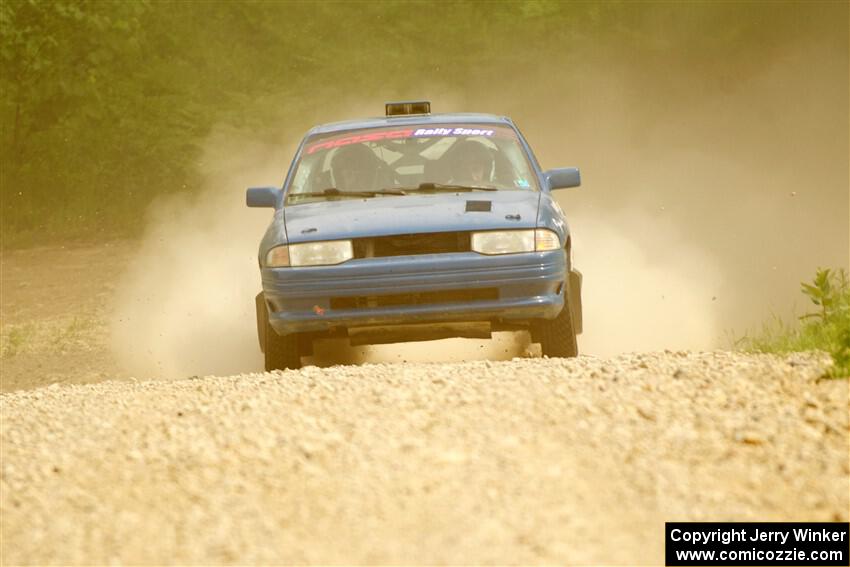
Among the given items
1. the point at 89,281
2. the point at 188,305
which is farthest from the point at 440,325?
the point at 89,281

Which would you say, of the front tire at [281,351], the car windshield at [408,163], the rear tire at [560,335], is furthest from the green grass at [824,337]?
the front tire at [281,351]

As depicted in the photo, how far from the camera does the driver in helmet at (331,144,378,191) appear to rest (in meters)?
9.68

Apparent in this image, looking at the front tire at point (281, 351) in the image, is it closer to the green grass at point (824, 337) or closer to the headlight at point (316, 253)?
the headlight at point (316, 253)

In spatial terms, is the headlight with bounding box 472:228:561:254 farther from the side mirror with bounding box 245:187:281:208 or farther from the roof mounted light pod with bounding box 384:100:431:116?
the roof mounted light pod with bounding box 384:100:431:116

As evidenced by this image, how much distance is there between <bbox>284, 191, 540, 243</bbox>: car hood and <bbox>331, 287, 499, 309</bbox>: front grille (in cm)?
34

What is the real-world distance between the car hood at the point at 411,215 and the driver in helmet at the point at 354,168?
1.75 feet

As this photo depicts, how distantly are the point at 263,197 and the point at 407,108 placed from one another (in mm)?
1924

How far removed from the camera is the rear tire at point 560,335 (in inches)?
344

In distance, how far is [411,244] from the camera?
845cm

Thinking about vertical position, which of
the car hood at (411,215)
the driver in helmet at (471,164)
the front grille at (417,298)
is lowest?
the front grille at (417,298)

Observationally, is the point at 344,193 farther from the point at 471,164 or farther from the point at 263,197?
the point at 471,164

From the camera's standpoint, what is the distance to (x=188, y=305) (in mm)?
14203

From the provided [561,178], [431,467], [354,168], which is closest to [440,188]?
[354,168]

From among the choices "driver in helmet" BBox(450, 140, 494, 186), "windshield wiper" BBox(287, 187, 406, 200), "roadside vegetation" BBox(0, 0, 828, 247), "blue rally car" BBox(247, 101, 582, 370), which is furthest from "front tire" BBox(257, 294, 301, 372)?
"roadside vegetation" BBox(0, 0, 828, 247)
